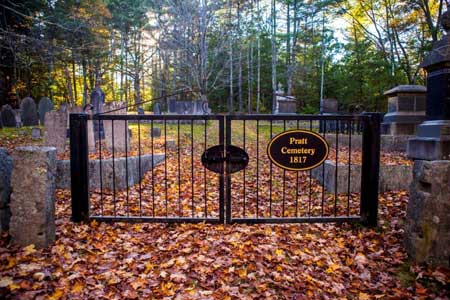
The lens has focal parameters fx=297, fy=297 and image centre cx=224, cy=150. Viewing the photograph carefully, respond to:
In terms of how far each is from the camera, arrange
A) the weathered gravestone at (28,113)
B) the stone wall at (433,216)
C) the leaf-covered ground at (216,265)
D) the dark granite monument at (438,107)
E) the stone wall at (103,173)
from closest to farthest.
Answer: the leaf-covered ground at (216,265), the stone wall at (433,216), the dark granite monument at (438,107), the stone wall at (103,173), the weathered gravestone at (28,113)

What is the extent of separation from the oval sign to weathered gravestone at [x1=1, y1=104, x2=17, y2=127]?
1380 cm

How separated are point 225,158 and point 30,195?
7.34ft

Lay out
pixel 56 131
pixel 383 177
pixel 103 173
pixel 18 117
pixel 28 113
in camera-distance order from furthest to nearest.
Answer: pixel 28 113
pixel 18 117
pixel 56 131
pixel 103 173
pixel 383 177

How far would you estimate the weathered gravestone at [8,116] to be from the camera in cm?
1305

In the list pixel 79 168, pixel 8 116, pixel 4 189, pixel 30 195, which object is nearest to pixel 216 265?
pixel 30 195

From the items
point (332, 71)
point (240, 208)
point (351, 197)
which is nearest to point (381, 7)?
point (332, 71)

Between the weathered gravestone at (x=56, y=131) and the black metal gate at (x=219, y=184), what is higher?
the weathered gravestone at (x=56, y=131)

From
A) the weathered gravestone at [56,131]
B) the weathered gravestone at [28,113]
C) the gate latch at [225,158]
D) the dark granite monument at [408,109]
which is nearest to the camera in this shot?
the gate latch at [225,158]

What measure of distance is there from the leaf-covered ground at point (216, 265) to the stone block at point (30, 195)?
0.15 m

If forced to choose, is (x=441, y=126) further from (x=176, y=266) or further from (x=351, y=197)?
(x=176, y=266)

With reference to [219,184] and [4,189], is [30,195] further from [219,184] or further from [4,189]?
[219,184]

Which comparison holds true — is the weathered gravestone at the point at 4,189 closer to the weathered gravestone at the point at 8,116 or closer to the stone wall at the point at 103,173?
the stone wall at the point at 103,173

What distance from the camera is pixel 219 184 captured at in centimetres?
399

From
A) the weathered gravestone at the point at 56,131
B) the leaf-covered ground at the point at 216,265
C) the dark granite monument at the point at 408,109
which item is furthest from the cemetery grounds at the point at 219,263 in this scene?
the dark granite monument at the point at 408,109
